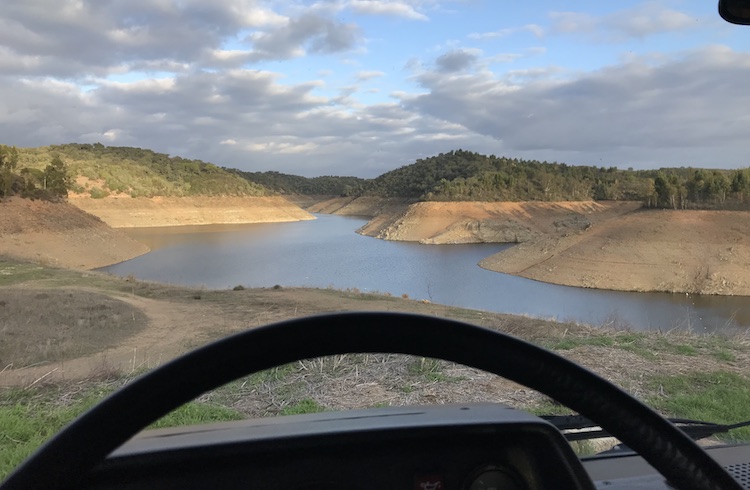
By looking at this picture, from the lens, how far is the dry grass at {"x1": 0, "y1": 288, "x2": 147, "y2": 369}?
857cm

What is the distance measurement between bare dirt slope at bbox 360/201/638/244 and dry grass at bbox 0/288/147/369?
40.6 metres

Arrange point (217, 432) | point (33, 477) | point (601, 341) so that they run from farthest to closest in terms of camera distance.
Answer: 1. point (601, 341)
2. point (217, 432)
3. point (33, 477)

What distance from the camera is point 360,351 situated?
2.34ft

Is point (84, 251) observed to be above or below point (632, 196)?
below

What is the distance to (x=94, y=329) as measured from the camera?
1077 centimetres

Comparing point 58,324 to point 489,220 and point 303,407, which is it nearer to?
point 303,407

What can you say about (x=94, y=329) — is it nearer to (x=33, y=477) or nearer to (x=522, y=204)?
(x=33, y=477)

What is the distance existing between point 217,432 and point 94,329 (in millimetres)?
10976

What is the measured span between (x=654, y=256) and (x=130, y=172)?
6066 centimetres

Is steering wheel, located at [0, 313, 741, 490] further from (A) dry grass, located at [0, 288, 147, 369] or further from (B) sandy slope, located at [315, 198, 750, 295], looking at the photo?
(B) sandy slope, located at [315, 198, 750, 295]

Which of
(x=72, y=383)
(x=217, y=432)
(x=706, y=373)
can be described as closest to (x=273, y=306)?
(x=72, y=383)

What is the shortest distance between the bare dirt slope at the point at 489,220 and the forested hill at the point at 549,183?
2.19m

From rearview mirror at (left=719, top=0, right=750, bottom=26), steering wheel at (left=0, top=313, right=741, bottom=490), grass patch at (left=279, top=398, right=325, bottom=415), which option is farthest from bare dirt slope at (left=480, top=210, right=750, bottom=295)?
steering wheel at (left=0, top=313, right=741, bottom=490)

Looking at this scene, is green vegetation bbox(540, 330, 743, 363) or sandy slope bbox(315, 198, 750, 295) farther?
sandy slope bbox(315, 198, 750, 295)
